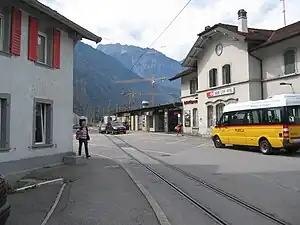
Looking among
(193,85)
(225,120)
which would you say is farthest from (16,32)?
(193,85)

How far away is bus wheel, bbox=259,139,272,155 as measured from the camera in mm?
19703

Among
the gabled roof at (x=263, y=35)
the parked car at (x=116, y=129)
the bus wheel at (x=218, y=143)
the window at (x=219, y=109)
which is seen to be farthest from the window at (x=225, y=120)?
the parked car at (x=116, y=129)

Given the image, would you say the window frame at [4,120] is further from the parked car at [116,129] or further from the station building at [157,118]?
the parked car at [116,129]

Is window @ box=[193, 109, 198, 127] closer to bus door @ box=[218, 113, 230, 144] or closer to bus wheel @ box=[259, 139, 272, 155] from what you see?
bus door @ box=[218, 113, 230, 144]

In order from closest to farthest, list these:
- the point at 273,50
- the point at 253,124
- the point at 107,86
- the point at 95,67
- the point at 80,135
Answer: the point at 80,135
the point at 253,124
the point at 273,50
the point at 107,86
the point at 95,67

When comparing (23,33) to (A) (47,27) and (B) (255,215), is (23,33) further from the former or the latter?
(B) (255,215)

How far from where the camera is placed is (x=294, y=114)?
19.1m

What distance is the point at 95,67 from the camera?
18500 cm

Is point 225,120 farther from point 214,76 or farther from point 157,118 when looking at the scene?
point 157,118

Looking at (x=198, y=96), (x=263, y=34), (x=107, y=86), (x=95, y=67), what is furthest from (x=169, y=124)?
(x=95, y=67)

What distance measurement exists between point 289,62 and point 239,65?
16.8 feet

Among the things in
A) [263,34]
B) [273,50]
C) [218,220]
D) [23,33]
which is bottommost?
[218,220]

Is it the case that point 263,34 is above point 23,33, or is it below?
above

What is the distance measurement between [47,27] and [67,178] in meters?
6.19
